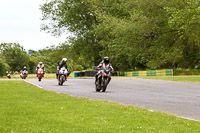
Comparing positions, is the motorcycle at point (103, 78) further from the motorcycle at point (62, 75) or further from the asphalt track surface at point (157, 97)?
the motorcycle at point (62, 75)

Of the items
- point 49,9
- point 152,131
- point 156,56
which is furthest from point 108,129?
point 49,9

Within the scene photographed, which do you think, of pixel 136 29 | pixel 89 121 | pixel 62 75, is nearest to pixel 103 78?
pixel 62 75

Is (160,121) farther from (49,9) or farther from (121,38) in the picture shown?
(49,9)

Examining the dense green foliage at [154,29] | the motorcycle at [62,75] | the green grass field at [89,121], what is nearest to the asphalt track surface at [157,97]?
the green grass field at [89,121]

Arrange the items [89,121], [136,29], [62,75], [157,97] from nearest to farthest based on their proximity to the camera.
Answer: [89,121], [157,97], [62,75], [136,29]

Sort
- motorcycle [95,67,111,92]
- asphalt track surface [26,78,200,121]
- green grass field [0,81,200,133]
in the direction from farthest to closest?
motorcycle [95,67,111,92] → asphalt track surface [26,78,200,121] → green grass field [0,81,200,133]

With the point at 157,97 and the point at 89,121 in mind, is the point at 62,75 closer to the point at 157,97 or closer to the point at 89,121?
the point at 157,97

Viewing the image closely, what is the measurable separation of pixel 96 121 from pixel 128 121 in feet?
2.06

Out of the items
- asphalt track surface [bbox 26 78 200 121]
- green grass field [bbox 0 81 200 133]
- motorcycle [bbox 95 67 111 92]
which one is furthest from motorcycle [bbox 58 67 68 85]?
green grass field [bbox 0 81 200 133]

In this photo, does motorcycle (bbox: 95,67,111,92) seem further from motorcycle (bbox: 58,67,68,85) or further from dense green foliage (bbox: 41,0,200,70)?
dense green foliage (bbox: 41,0,200,70)

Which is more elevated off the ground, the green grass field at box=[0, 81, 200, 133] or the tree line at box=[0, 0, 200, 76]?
the tree line at box=[0, 0, 200, 76]

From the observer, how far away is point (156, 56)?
38.0 metres

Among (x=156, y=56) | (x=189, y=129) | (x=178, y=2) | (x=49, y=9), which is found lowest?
(x=189, y=129)

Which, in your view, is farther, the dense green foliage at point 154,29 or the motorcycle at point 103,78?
the dense green foliage at point 154,29
